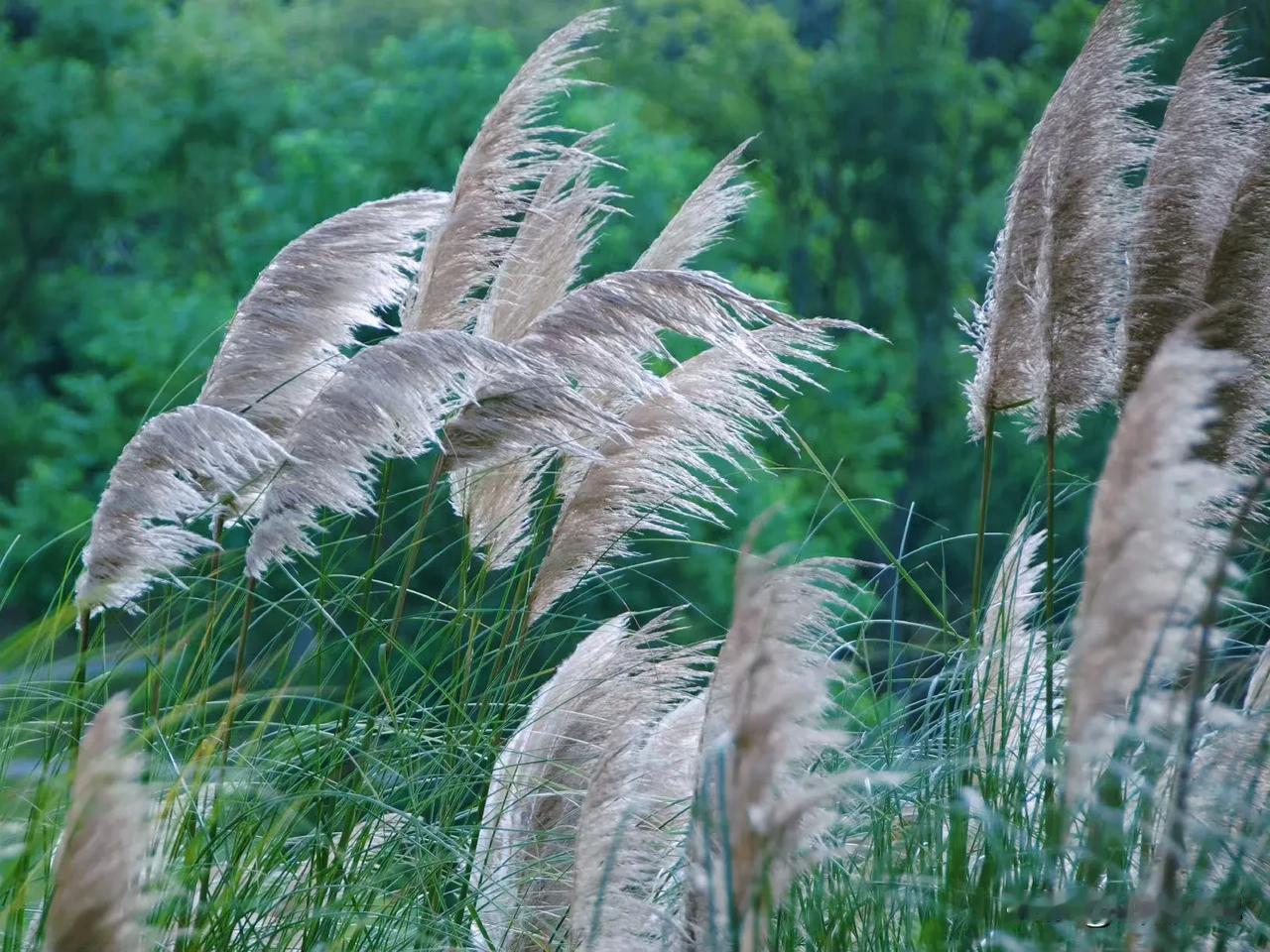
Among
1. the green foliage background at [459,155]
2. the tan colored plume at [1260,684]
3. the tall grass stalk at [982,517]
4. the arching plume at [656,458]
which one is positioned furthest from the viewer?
the green foliage background at [459,155]

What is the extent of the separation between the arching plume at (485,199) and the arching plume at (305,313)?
178 millimetres

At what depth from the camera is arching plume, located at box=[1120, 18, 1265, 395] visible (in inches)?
98.2

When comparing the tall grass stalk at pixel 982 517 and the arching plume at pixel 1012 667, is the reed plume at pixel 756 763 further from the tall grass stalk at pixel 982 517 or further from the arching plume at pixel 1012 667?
the tall grass stalk at pixel 982 517

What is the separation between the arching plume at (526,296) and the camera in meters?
2.99

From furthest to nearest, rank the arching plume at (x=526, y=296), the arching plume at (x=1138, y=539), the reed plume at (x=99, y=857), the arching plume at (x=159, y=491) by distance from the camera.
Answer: the arching plume at (x=526, y=296), the arching plume at (x=159, y=491), the reed plume at (x=99, y=857), the arching plume at (x=1138, y=539)

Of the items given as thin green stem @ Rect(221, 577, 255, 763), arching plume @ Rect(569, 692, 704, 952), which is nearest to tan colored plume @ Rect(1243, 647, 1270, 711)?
arching plume @ Rect(569, 692, 704, 952)

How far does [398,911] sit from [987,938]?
110 centimetres

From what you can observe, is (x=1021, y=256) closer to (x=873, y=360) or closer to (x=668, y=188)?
(x=668, y=188)

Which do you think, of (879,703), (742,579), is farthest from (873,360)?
(742,579)

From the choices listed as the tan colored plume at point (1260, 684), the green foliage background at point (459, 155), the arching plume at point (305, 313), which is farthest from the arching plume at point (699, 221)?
the green foliage background at point (459, 155)

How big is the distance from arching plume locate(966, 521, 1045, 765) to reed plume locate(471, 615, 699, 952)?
0.51 metres

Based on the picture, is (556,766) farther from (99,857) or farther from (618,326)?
(99,857)

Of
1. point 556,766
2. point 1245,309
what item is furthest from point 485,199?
point 1245,309

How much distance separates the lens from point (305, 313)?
2.71m
